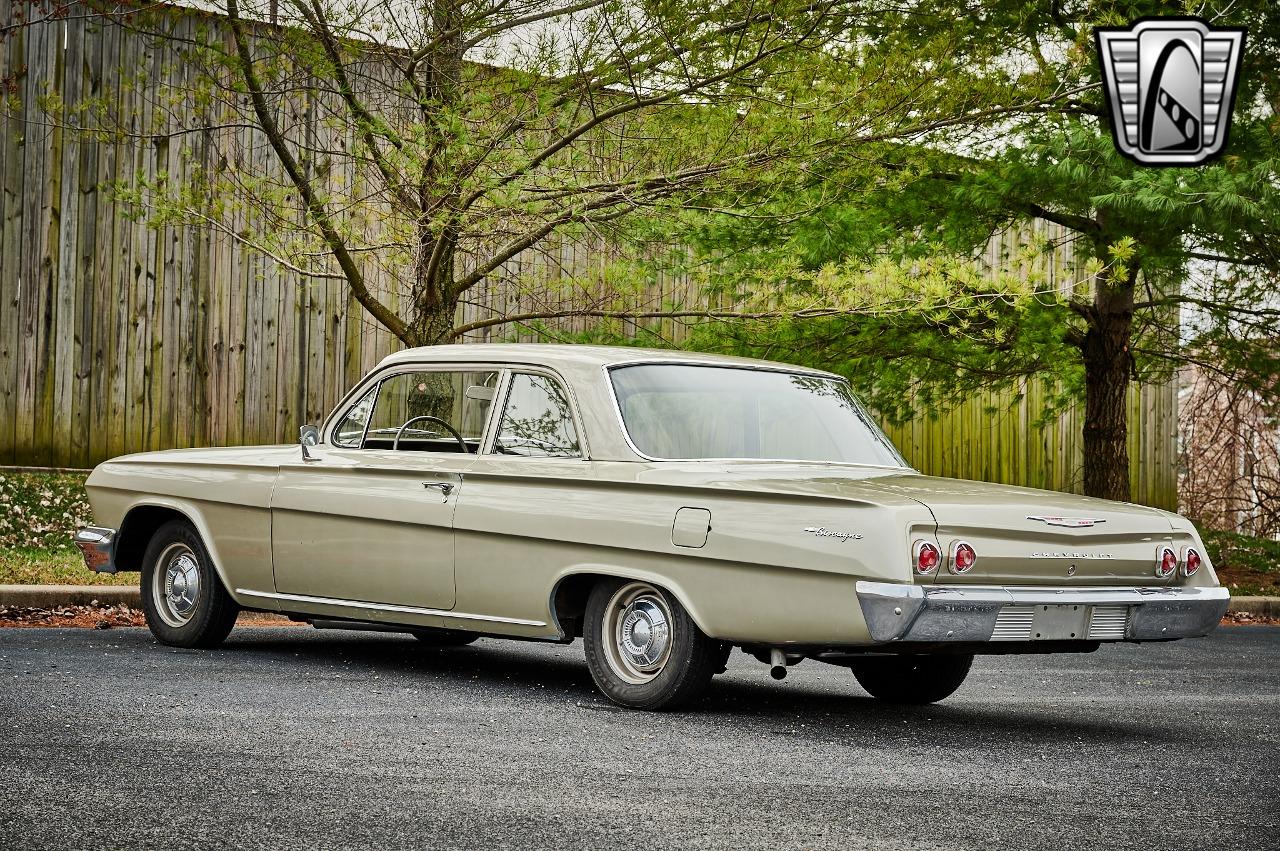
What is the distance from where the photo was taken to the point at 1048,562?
6145 millimetres

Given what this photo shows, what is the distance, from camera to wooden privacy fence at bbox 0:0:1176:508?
45.9ft

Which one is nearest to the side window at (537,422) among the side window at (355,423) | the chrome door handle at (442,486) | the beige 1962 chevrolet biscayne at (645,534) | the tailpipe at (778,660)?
the beige 1962 chevrolet biscayne at (645,534)

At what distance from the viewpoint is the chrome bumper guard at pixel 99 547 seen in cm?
883

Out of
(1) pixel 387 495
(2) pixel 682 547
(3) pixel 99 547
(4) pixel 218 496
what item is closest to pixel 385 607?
(1) pixel 387 495

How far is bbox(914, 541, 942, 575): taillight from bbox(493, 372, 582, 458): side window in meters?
1.74

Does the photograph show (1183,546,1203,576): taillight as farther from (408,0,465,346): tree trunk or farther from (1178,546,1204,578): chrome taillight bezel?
(408,0,465,346): tree trunk

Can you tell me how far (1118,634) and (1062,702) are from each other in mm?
1566

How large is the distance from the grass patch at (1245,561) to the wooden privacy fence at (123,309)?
621 centimetres

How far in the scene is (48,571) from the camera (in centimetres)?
1153

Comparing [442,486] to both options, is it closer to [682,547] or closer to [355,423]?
[355,423]

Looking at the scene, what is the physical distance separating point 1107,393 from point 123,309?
30.5 ft

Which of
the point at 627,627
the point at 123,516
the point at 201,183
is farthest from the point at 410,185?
the point at 627,627

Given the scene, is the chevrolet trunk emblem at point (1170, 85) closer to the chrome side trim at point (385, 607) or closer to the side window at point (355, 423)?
the side window at point (355, 423)

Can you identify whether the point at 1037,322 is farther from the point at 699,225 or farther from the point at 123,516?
the point at 123,516
